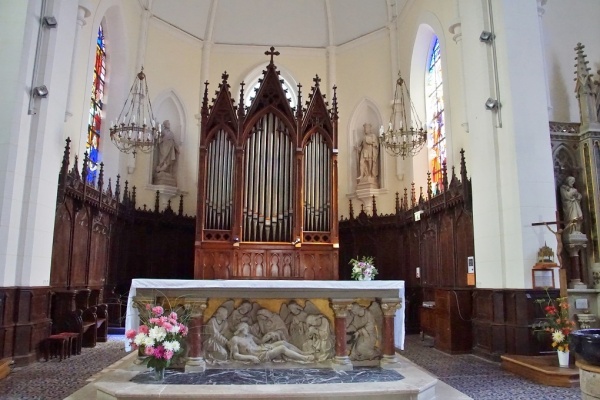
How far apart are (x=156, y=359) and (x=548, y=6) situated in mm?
10077

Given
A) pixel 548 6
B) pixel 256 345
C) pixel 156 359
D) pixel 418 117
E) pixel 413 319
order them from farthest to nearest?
pixel 418 117, pixel 413 319, pixel 548 6, pixel 256 345, pixel 156 359

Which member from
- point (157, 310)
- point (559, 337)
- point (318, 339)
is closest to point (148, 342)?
point (157, 310)

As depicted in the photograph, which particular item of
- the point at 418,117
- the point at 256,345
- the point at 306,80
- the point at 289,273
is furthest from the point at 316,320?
the point at 306,80

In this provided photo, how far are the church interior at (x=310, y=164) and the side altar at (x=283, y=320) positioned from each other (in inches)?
2.4

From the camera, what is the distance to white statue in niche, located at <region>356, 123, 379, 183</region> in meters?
14.2

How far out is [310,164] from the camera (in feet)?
34.7

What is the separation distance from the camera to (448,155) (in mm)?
11008

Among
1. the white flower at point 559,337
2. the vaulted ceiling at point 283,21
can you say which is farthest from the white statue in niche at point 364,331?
the vaulted ceiling at point 283,21

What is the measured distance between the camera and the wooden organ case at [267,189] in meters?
10.1

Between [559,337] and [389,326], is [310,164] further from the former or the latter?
[559,337]

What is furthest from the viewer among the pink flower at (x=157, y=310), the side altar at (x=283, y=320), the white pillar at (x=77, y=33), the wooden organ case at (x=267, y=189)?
the wooden organ case at (x=267, y=189)

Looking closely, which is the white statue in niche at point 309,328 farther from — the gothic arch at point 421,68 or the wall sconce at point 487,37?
the gothic arch at point 421,68

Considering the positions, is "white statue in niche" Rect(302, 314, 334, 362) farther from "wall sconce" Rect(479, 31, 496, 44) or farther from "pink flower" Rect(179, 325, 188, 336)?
"wall sconce" Rect(479, 31, 496, 44)

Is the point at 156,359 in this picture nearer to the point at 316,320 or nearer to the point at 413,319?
the point at 316,320
